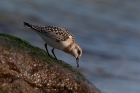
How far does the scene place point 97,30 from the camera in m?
16.0

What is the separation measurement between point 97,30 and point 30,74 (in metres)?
10.2

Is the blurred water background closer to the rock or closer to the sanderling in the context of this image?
the sanderling

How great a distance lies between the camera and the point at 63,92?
6246 mm

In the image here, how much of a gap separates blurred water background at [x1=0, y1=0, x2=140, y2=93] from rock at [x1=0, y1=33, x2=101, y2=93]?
3.28 meters

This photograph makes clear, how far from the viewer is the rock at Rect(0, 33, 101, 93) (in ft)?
19.4

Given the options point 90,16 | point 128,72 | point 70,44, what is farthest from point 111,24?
point 70,44

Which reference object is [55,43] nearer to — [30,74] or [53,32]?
[53,32]

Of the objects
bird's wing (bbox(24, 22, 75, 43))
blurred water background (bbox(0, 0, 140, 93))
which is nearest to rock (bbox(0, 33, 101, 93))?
bird's wing (bbox(24, 22, 75, 43))

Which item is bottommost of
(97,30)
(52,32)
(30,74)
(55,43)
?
(30,74)

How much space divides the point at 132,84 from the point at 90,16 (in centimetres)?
771

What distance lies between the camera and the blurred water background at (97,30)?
1123 cm

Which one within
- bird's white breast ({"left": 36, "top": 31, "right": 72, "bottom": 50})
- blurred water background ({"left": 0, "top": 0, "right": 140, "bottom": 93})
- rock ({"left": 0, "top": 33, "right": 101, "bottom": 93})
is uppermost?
blurred water background ({"left": 0, "top": 0, "right": 140, "bottom": 93})

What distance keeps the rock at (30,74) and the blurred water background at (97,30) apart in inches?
129

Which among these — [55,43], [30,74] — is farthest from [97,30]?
[30,74]
